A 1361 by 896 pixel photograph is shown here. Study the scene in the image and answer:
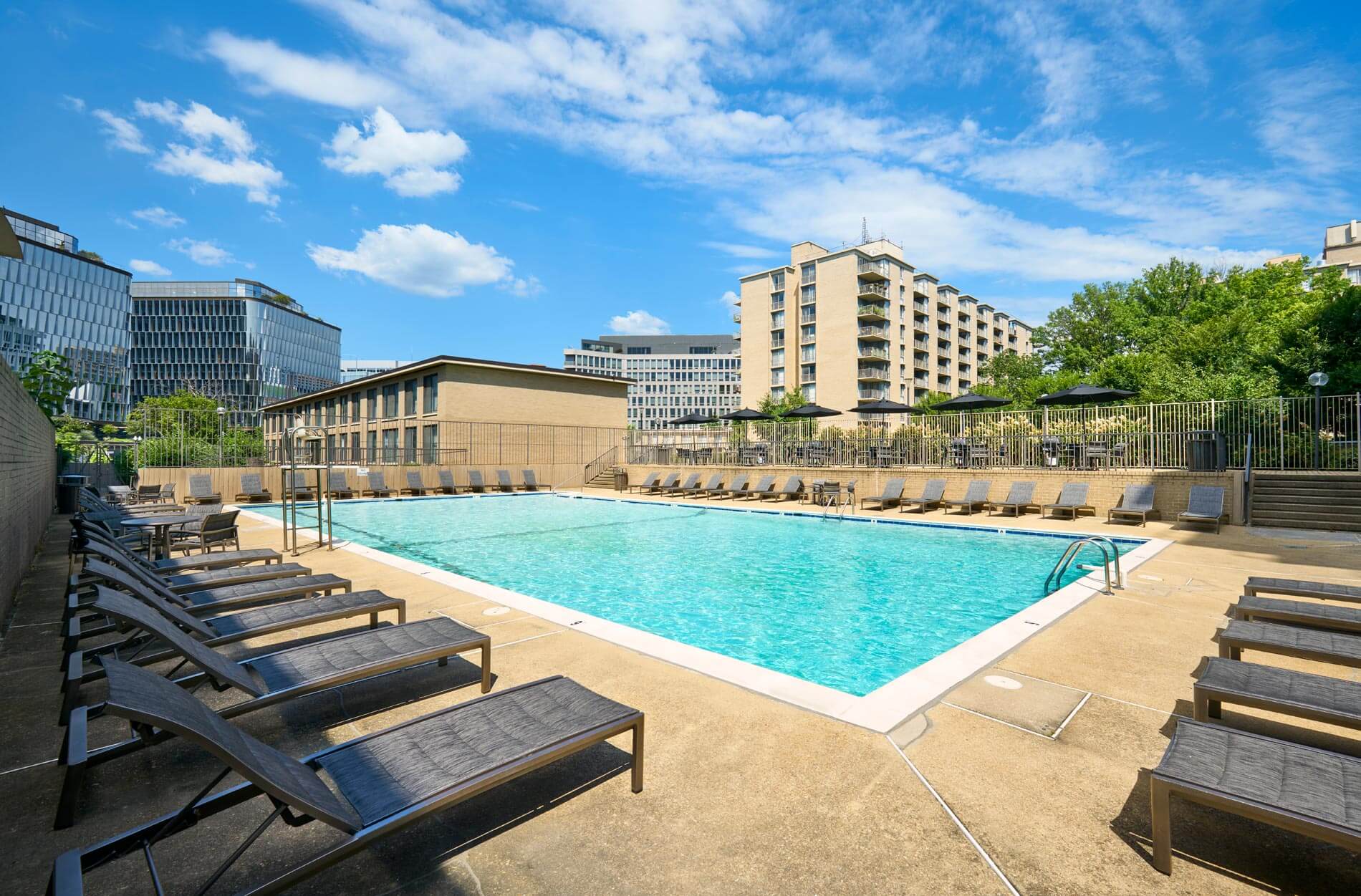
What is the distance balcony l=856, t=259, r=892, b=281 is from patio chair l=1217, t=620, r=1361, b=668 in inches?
2385

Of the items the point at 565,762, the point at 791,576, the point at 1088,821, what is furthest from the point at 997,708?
the point at 791,576

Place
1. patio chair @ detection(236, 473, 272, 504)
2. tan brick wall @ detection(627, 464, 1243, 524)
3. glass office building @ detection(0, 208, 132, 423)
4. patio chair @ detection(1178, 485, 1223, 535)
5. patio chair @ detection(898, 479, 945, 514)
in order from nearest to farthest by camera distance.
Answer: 1. patio chair @ detection(1178, 485, 1223, 535)
2. tan brick wall @ detection(627, 464, 1243, 524)
3. patio chair @ detection(898, 479, 945, 514)
4. patio chair @ detection(236, 473, 272, 504)
5. glass office building @ detection(0, 208, 132, 423)

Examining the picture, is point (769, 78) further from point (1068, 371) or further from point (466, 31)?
point (1068, 371)

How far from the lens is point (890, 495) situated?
17.4 meters

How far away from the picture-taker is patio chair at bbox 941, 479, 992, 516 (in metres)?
15.9

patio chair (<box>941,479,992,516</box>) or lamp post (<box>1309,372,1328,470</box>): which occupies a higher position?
lamp post (<box>1309,372,1328,470</box>)

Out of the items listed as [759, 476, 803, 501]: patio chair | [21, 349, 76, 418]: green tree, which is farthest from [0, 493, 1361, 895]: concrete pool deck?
[759, 476, 803, 501]: patio chair

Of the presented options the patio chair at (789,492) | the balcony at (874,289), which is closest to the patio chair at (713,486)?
the patio chair at (789,492)

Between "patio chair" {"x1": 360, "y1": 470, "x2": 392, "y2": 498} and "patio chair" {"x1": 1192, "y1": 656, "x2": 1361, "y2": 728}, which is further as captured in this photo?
"patio chair" {"x1": 360, "y1": 470, "x2": 392, "y2": 498}

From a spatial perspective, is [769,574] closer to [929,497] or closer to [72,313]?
[929,497]

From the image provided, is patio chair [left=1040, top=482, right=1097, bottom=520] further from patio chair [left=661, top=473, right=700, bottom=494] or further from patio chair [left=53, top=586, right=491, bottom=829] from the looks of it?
patio chair [left=53, top=586, right=491, bottom=829]

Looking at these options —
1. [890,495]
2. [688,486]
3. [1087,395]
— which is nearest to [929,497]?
[890,495]

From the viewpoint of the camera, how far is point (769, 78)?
54.7 feet

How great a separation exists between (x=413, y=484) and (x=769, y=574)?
18.3 meters
